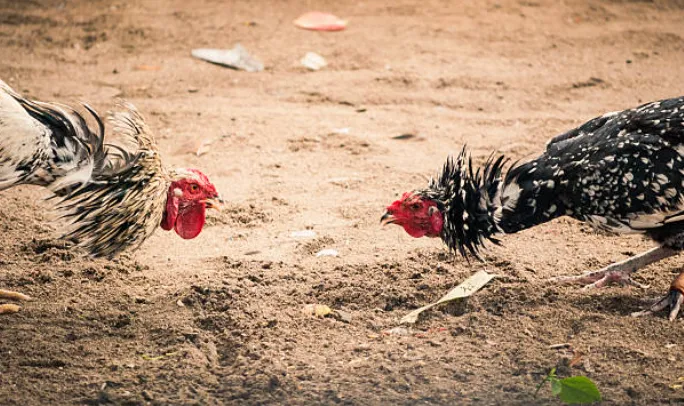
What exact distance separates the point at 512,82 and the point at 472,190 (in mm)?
3570

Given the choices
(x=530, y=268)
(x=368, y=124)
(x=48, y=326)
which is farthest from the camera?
(x=368, y=124)

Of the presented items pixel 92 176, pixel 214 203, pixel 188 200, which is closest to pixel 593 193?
pixel 214 203

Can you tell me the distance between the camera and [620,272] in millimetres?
4312

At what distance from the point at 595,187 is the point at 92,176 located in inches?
101

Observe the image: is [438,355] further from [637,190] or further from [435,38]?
[435,38]

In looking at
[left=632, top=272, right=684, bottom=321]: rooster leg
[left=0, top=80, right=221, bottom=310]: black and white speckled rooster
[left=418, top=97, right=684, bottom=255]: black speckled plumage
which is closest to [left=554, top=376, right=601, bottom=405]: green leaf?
[left=632, top=272, right=684, bottom=321]: rooster leg

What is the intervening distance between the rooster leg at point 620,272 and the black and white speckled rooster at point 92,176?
229cm

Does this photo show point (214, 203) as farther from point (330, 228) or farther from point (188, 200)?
point (330, 228)

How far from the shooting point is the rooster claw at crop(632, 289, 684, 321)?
394cm

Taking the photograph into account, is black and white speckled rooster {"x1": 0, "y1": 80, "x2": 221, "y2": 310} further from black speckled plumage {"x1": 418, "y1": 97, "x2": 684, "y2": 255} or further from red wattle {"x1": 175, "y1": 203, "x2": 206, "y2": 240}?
black speckled plumage {"x1": 418, "y1": 97, "x2": 684, "y2": 255}

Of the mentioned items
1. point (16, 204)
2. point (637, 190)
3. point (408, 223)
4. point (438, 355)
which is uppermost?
point (637, 190)

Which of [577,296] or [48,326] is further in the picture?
[577,296]

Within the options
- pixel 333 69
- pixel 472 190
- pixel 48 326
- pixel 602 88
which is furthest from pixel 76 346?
pixel 602 88

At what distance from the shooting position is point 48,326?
390cm
